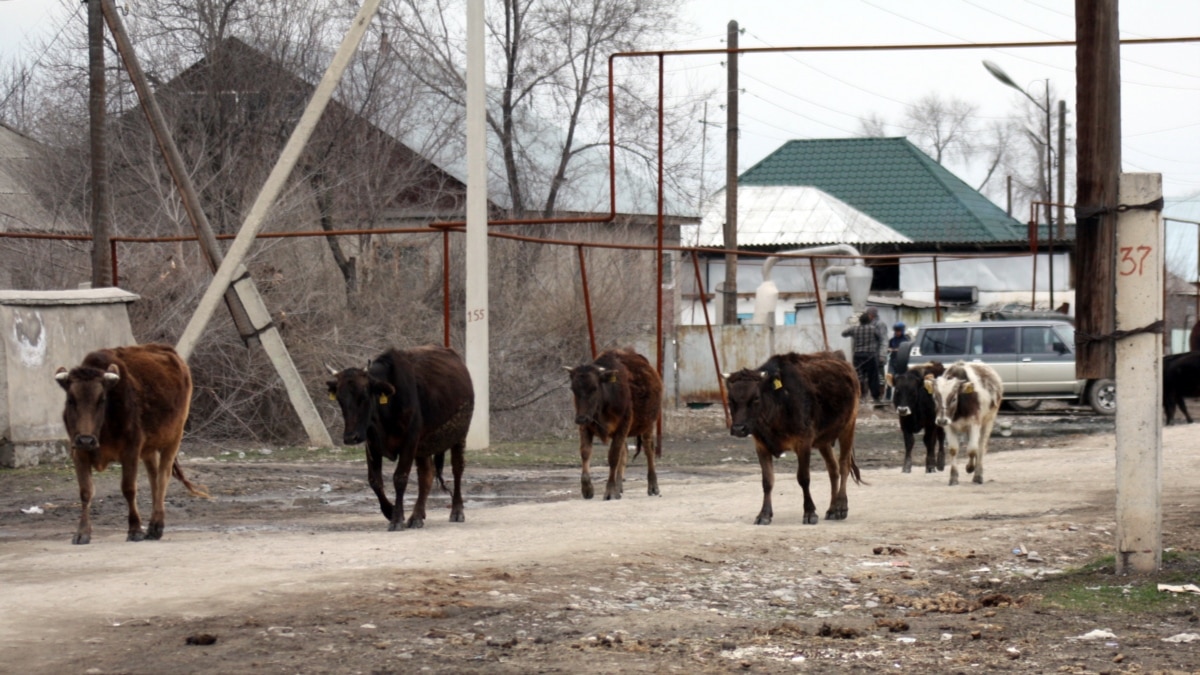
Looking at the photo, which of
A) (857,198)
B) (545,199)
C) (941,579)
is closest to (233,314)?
(941,579)

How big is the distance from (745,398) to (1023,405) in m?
20.0

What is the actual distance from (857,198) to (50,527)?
160 ft

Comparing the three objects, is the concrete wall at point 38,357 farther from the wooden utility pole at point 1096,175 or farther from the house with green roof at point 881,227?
the house with green roof at point 881,227

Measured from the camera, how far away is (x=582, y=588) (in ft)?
31.4

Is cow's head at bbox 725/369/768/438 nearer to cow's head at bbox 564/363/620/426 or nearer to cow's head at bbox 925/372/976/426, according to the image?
cow's head at bbox 564/363/620/426

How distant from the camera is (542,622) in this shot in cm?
851

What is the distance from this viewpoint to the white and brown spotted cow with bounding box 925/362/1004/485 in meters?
17.5

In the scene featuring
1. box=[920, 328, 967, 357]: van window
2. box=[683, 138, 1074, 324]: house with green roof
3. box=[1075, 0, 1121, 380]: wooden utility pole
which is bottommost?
box=[920, 328, 967, 357]: van window

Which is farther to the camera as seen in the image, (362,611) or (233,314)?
(233,314)

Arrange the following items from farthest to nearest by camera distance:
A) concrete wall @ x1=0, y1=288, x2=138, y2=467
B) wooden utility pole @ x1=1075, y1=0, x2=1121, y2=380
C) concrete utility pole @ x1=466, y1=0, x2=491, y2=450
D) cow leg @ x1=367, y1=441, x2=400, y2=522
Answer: concrete utility pole @ x1=466, y1=0, x2=491, y2=450, concrete wall @ x1=0, y1=288, x2=138, y2=467, cow leg @ x1=367, y1=441, x2=400, y2=522, wooden utility pole @ x1=1075, y1=0, x2=1121, y2=380

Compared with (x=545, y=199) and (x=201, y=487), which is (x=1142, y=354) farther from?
(x=545, y=199)

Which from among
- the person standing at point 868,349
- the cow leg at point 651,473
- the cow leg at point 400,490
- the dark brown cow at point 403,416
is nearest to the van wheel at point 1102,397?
the person standing at point 868,349

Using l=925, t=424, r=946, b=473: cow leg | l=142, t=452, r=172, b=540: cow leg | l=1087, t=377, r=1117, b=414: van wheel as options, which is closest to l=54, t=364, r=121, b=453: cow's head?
l=142, t=452, r=172, b=540: cow leg

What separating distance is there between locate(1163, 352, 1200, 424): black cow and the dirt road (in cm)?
1254
